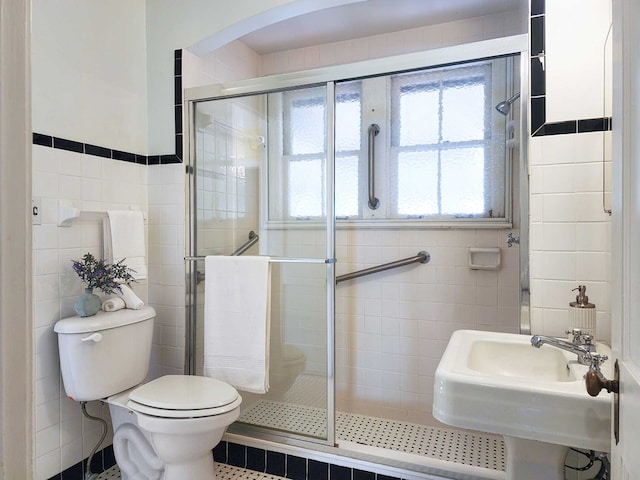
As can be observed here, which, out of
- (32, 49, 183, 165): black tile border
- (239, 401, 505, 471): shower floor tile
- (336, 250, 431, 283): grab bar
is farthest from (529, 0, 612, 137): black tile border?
(32, 49, 183, 165): black tile border

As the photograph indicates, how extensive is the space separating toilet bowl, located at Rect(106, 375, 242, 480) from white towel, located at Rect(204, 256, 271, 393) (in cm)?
15

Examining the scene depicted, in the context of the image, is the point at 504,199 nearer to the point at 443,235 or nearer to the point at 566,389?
the point at 443,235

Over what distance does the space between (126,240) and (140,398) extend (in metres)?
0.73

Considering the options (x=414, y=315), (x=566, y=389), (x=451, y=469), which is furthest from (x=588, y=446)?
(x=414, y=315)

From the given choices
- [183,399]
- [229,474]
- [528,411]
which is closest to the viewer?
[528,411]

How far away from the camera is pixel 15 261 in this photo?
1.26ft

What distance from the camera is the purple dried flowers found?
5.78 feet

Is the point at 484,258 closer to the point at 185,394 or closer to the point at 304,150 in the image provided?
the point at 304,150

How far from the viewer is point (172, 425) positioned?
1549mm

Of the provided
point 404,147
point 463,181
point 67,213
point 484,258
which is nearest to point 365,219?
point 404,147

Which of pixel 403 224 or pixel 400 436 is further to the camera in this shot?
pixel 403 224

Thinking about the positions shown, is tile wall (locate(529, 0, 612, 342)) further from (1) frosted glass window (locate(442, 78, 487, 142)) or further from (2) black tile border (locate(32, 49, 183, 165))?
(2) black tile border (locate(32, 49, 183, 165))

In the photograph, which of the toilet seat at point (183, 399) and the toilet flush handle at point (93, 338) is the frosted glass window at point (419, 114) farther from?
the toilet flush handle at point (93, 338)

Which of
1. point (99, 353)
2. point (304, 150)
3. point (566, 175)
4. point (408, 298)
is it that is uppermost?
point (304, 150)
